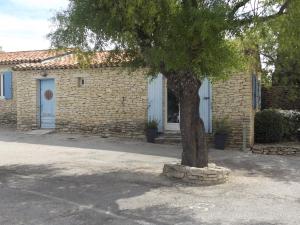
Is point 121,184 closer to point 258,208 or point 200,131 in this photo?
point 200,131

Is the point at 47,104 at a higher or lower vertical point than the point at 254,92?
lower

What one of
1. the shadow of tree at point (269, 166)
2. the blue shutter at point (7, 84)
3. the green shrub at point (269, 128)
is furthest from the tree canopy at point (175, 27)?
the blue shutter at point (7, 84)

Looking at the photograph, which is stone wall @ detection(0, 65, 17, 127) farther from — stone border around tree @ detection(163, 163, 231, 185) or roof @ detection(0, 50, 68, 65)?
stone border around tree @ detection(163, 163, 231, 185)

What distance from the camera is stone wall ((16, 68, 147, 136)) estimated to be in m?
16.5

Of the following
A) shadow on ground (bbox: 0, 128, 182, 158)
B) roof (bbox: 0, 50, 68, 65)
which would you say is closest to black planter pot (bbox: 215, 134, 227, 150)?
shadow on ground (bbox: 0, 128, 182, 158)

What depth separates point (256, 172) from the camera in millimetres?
11359

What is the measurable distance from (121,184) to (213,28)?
3.45m

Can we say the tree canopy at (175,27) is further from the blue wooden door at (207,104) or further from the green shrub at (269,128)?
the green shrub at (269,128)

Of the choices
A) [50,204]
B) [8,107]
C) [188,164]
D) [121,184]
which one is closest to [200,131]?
[188,164]

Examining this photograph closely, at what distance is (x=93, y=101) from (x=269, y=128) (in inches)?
244

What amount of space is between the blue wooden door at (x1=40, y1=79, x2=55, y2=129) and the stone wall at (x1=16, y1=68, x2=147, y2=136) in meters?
0.20

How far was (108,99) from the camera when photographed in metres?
17.0

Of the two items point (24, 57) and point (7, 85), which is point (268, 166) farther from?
point (24, 57)

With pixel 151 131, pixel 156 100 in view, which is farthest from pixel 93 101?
pixel 151 131
